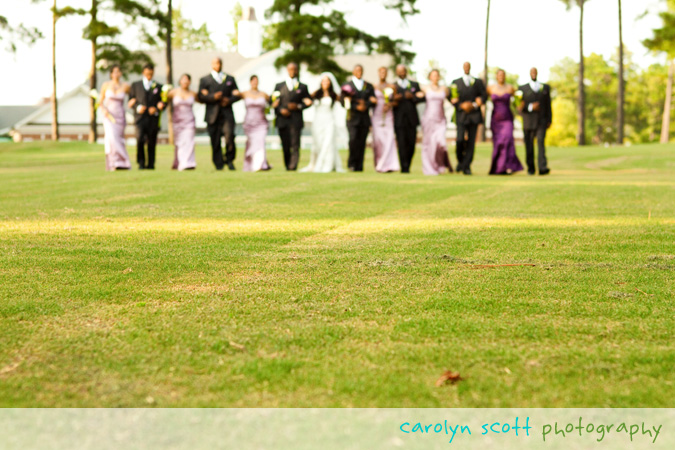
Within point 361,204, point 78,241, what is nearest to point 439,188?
point 361,204

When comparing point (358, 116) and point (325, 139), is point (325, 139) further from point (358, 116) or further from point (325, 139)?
point (358, 116)

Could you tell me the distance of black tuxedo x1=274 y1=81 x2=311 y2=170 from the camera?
823 inches

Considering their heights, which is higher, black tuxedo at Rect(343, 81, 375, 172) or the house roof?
the house roof

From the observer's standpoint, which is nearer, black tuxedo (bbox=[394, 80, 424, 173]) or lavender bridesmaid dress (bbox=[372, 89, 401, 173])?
black tuxedo (bbox=[394, 80, 424, 173])

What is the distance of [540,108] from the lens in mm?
19781

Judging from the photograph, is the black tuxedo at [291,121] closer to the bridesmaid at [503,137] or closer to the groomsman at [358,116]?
the groomsman at [358,116]

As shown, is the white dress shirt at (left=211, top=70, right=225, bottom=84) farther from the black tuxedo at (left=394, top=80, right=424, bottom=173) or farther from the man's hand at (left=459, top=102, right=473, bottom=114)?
the man's hand at (left=459, top=102, right=473, bottom=114)

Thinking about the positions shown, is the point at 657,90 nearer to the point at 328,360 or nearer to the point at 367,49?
the point at 367,49

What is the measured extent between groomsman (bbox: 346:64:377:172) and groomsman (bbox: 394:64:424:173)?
0.65 m

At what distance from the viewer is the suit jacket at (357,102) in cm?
2077

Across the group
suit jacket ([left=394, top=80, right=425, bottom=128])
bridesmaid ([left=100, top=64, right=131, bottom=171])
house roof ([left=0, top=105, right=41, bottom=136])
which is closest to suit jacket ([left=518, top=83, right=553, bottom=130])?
suit jacket ([left=394, top=80, right=425, bottom=128])

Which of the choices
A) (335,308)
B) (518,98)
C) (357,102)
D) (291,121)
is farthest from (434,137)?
(335,308)

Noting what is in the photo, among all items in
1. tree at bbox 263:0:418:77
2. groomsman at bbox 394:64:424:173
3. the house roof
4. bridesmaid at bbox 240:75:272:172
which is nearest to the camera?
groomsman at bbox 394:64:424:173
